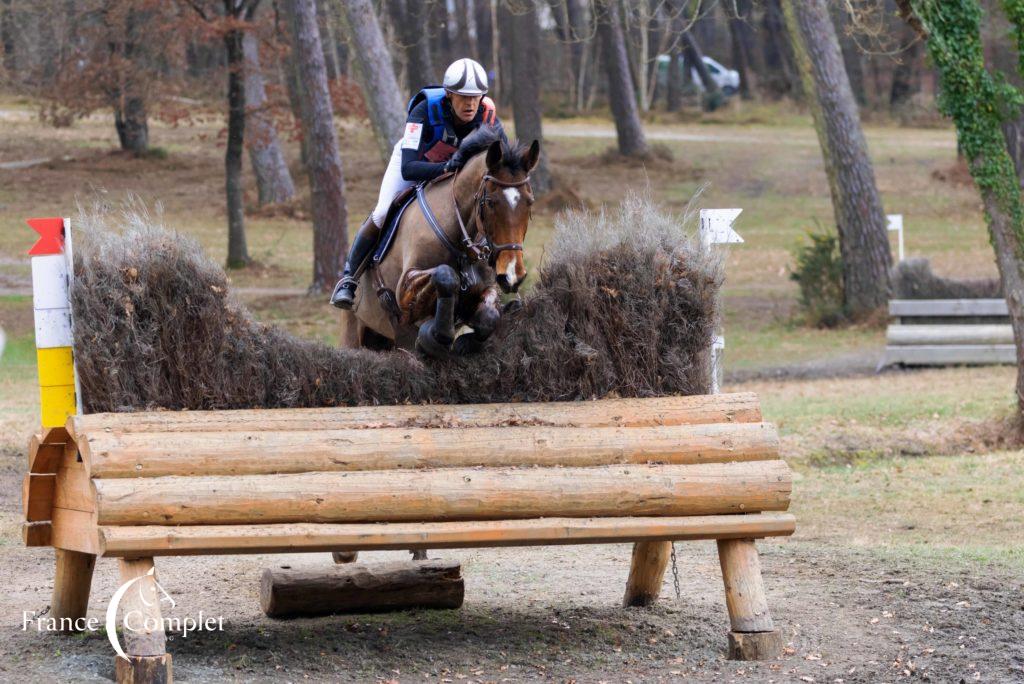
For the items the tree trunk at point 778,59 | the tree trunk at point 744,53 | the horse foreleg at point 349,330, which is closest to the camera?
the horse foreleg at point 349,330

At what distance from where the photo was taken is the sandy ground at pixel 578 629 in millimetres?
5613

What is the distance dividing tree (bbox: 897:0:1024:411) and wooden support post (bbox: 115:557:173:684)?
8148mm

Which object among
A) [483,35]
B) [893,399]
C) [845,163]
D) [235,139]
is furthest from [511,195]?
[483,35]

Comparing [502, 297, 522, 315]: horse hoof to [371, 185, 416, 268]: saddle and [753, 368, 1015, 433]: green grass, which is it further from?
[753, 368, 1015, 433]: green grass

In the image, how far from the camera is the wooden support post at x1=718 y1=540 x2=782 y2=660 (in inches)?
228

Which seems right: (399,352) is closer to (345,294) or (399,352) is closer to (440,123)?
(345,294)

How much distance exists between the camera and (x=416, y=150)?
701cm

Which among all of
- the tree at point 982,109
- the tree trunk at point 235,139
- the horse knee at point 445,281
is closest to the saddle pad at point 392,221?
the horse knee at point 445,281

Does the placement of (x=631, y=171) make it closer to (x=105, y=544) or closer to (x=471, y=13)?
(x=471, y=13)

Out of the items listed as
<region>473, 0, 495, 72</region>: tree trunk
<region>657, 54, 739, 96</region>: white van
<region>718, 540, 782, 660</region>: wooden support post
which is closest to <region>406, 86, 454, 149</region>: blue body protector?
A: <region>718, 540, 782, 660</region>: wooden support post

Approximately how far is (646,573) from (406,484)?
1.91 meters

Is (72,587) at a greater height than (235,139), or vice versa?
(235,139)

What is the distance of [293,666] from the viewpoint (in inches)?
221

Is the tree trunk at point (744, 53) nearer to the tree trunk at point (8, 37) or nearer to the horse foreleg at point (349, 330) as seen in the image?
the tree trunk at point (8, 37)
